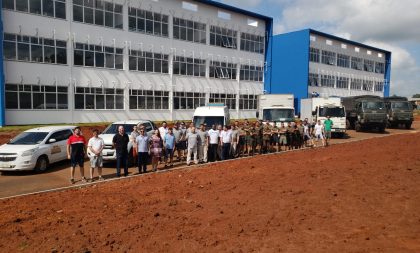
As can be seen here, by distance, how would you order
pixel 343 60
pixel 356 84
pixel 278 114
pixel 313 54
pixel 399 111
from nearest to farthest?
1. pixel 278 114
2. pixel 399 111
3. pixel 313 54
4. pixel 343 60
5. pixel 356 84

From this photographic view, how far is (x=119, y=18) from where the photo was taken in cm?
2933

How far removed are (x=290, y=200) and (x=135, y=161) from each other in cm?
815

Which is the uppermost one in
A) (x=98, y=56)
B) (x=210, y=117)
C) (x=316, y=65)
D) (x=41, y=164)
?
(x=316, y=65)

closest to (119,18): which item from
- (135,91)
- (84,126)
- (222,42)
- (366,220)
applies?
(135,91)

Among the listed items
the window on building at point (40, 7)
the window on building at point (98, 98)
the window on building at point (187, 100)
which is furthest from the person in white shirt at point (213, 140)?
the window on building at point (187, 100)

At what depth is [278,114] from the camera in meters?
21.1

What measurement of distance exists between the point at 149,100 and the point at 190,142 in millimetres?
18899

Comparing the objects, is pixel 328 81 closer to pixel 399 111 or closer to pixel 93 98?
pixel 399 111

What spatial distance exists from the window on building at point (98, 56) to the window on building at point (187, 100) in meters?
6.81

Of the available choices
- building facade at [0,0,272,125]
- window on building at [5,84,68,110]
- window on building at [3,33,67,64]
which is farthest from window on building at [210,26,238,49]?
window on building at [5,84,68,110]

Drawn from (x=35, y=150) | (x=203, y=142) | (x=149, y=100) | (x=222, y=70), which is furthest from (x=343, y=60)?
(x=35, y=150)

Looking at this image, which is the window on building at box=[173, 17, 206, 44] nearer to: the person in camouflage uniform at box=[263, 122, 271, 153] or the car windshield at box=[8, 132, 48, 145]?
the person in camouflage uniform at box=[263, 122, 271, 153]

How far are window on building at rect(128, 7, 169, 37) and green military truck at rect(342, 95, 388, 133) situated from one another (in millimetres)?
18836

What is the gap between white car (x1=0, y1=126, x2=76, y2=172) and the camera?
12172mm
